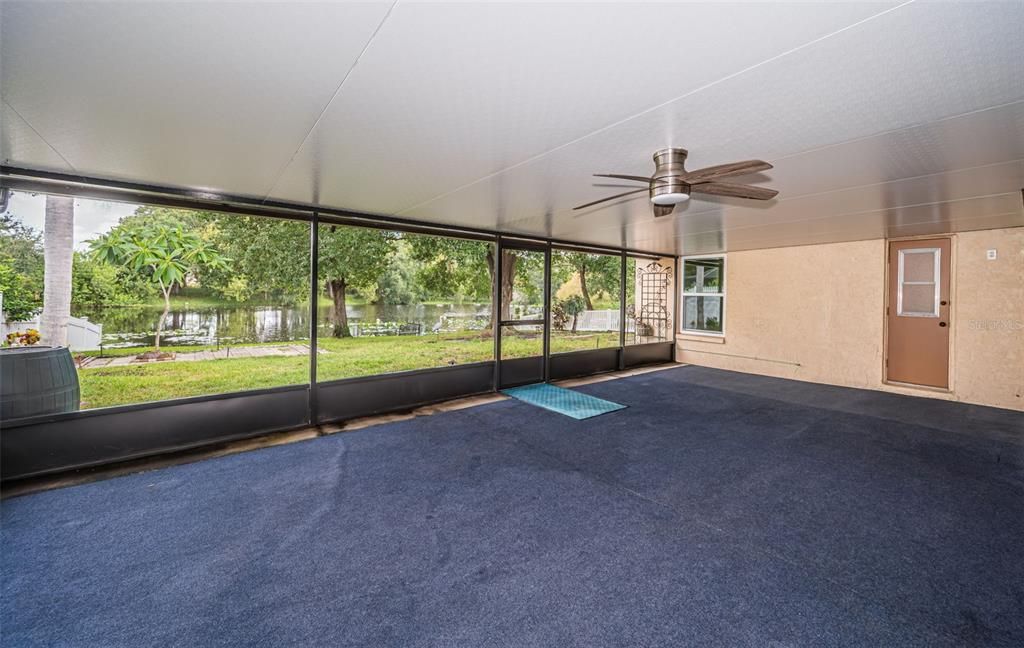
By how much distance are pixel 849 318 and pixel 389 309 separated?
7.64 meters

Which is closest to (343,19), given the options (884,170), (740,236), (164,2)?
(164,2)

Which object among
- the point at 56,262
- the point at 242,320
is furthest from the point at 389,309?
the point at 56,262

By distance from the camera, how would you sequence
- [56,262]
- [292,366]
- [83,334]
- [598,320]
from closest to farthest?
[56,262] → [83,334] → [292,366] → [598,320]

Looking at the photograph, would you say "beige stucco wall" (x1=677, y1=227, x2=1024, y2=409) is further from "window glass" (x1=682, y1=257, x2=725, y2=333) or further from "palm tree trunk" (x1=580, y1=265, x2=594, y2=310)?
"palm tree trunk" (x1=580, y1=265, x2=594, y2=310)

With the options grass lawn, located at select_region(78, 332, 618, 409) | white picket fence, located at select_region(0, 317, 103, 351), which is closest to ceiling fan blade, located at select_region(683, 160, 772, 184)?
grass lawn, located at select_region(78, 332, 618, 409)

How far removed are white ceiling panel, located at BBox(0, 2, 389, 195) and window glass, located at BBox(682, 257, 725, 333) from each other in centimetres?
729

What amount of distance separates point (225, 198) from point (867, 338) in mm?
8167

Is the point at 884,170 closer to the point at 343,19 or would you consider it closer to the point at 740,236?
the point at 740,236

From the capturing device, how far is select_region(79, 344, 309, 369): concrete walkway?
5.10 metres

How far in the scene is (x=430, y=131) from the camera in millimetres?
2236

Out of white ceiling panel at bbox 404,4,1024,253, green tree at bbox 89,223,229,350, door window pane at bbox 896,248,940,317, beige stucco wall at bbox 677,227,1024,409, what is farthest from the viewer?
door window pane at bbox 896,248,940,317

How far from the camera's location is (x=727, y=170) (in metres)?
2.30

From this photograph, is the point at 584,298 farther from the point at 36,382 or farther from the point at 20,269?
the point at 36,382

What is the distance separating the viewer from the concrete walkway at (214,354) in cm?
510
